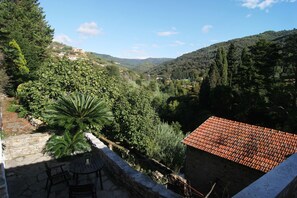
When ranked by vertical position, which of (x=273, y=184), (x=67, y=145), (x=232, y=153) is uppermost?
(x=273, y=184)

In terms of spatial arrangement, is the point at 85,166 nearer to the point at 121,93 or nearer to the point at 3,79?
the point at 121,93

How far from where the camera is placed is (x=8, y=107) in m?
14.3

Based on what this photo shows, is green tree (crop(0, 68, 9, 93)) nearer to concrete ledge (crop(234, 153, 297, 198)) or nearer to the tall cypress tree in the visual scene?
concrete ledge (crop(234, 153, 297, 198))

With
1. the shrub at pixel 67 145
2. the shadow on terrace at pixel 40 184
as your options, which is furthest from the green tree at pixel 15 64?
the shadow on terrace at pixel 40 184

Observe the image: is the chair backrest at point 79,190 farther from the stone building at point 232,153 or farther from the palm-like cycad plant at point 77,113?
the stone building at point 232,153

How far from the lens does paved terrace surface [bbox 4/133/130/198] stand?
5.07m

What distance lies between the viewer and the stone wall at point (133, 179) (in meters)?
3.98

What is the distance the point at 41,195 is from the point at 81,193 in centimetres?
148

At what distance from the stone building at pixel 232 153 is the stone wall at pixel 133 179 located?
5.77 metres

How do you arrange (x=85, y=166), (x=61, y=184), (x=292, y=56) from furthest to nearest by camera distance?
(x=292, y=56) < (x=61, y=184) < (x=85, y=166)

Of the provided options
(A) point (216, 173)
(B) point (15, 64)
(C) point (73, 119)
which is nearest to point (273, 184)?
(C) point (73, 119)

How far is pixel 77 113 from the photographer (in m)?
7.46

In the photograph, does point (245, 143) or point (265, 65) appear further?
point (265, 65)

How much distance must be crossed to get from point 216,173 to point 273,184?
9.81m
